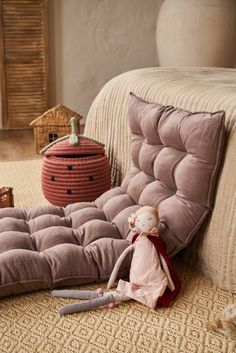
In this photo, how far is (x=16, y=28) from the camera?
3750 mm

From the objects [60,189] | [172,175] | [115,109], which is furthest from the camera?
[115,109]

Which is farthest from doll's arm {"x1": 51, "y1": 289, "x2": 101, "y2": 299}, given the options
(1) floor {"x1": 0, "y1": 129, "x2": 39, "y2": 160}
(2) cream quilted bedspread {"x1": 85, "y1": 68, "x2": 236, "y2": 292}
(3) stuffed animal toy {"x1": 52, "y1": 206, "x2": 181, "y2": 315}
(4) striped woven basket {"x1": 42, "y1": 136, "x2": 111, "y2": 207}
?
(1) floor {"x1": 0, "y1": 129, "x2": 39, "y2": 160}

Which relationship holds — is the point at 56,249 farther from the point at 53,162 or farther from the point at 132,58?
the point at 132,58

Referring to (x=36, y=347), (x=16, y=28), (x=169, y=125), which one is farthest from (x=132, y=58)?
(x=36, y=347)

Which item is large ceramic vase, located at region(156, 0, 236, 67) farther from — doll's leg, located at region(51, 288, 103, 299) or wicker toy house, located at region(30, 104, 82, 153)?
doll's leg, located at region(51, 288, 103, 299)

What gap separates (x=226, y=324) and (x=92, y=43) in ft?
11.0

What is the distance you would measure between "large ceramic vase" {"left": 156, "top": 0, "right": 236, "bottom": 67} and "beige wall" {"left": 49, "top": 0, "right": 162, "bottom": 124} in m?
0.30

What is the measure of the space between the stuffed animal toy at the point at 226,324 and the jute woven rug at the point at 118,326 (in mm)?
14

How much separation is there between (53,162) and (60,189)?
0.12 meters

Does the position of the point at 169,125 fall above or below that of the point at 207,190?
above

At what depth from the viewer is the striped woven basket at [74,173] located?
1.87 m

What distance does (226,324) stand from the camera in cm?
108

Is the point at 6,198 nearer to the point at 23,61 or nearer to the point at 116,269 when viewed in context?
the point at 116,269

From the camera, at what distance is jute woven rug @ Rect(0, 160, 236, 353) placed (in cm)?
104
